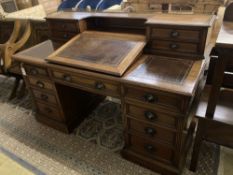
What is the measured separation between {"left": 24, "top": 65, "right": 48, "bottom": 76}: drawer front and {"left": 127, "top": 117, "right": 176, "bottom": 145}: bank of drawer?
2.55ft

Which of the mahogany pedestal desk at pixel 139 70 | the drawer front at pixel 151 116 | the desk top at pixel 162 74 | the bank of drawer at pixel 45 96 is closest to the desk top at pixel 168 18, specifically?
the mahogany pedestal desk at pixel 139 70

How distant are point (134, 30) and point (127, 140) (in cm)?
86

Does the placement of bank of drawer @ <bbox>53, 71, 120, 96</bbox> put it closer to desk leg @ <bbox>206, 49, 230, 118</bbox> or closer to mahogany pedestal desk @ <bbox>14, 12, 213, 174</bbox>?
mahogany pedestal desk @ <bbox>14, 12, 213, 174</bbox>

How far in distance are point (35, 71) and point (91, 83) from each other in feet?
1.91

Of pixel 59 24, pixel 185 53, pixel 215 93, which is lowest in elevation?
pixel 215 93

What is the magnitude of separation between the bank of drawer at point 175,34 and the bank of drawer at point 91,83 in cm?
44

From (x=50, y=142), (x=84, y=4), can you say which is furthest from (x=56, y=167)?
(x=84, y=4)

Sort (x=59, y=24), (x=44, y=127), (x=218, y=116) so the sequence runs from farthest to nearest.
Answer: (x=44, y=127), (x=59, y=24), (x=218, y=116)

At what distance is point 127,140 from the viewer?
4.87ft

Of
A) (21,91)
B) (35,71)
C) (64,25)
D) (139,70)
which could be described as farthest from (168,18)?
(21,91)

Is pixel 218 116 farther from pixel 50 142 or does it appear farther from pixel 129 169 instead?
pixel 50 142

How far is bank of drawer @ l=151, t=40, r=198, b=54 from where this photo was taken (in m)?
1.26

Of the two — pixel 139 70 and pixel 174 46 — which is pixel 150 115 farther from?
pixel 174 46

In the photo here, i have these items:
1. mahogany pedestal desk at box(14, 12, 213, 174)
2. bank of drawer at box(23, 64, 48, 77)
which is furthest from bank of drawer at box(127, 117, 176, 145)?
bank of drawer at box(23, 64, 48, 77)
